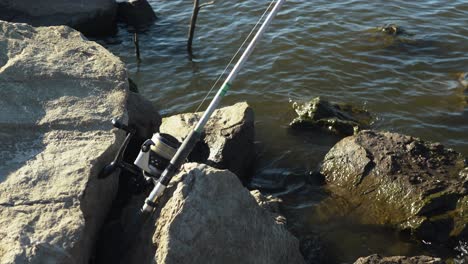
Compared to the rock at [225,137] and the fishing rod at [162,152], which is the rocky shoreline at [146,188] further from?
the fishing rod at [162,152]

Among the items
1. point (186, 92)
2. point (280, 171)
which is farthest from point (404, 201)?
point (186, 92)

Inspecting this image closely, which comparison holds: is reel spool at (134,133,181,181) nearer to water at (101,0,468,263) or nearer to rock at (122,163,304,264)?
rock at (122,163,304,264)

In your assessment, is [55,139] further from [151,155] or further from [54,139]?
[151,155]

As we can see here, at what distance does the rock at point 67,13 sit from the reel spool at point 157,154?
27.6 ft

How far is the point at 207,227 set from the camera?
4879mm

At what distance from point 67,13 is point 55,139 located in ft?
26.4

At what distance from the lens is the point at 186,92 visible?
1076 cm

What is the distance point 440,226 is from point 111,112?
4.10 metres

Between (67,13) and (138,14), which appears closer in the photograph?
(67,13)

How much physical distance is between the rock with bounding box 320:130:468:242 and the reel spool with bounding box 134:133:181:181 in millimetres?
2872

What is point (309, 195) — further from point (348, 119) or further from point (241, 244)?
point (241, 244)

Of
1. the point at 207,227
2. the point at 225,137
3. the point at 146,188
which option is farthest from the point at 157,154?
the point at 225,137

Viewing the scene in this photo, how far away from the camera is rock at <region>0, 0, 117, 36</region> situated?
12719 millimetres

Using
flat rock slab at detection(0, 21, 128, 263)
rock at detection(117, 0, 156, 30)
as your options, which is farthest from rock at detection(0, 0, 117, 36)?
flat rock slab at detection(0, 21, 128, 263)
